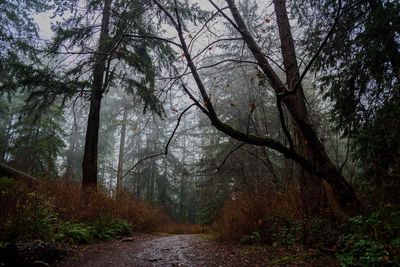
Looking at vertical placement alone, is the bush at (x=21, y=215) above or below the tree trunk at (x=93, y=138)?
below

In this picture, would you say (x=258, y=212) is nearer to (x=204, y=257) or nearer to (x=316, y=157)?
(x=204, y=257)

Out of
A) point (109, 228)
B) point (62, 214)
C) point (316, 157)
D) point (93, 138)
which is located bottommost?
point (109, 228)

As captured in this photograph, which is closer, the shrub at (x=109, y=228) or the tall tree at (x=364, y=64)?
the tall tree at (x=364, y=64)

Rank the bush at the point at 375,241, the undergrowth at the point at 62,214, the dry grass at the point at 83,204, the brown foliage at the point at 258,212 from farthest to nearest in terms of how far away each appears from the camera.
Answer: the dry grass at the point at 83,204 → the brown foliage at the point at 258,212 → the undergrowth at the point at 62,214 → the bush at the point at 375,241

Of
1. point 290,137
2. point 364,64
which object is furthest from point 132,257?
point 364,64

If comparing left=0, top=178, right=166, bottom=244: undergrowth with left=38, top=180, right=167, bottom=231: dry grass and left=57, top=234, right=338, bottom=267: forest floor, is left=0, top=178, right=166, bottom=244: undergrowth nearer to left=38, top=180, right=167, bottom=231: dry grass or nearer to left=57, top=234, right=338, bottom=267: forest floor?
left=38, top=180, right=167, bottom=231: dry grass

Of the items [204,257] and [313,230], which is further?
[204,257]

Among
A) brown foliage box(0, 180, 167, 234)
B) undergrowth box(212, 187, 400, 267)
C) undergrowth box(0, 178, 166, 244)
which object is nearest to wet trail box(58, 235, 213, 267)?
undergrowth box(0, 178, 166, 244)

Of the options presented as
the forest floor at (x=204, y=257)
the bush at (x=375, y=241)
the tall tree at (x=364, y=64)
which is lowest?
the forest floor at (x=204, y=257)

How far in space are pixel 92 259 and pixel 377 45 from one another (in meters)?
6.83

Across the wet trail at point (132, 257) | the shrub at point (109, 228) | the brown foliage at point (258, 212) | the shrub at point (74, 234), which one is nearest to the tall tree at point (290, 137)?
the brown foliage at point (258, 212)

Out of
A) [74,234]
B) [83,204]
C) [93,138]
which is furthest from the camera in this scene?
[93,138]

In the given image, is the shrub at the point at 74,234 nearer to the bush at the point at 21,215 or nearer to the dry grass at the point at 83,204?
the dry grass at the point at 83,204

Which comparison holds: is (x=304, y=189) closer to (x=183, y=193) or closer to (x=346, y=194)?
(x=346, y=194)
